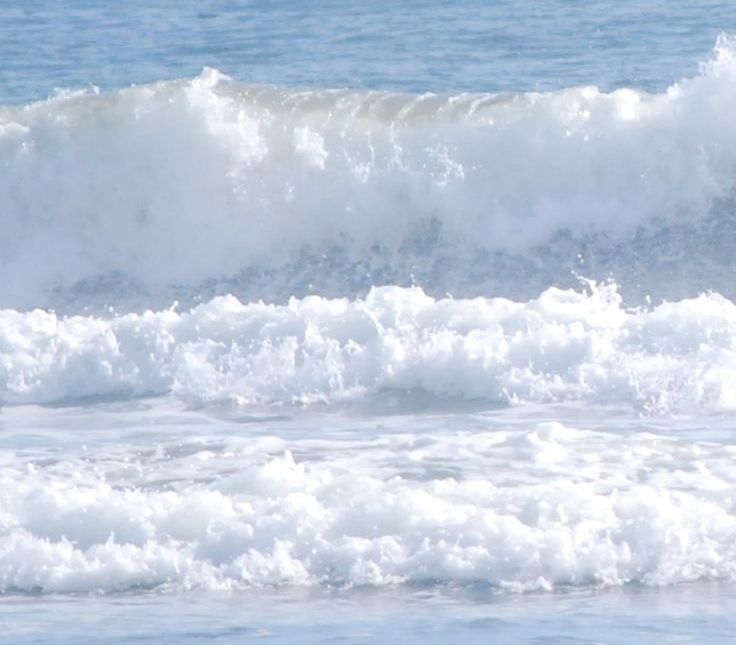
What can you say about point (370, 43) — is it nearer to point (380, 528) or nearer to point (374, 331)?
point (374, 331)

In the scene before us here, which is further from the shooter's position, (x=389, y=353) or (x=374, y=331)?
(x=374, y=331)

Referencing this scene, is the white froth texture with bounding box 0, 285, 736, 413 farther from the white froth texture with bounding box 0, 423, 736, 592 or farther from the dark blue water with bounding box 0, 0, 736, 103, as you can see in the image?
the dark blue water with bounding box 0, 0, 736, 103

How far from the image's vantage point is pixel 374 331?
7859mm

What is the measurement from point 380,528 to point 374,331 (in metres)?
2.68

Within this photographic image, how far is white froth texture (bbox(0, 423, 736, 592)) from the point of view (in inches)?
196

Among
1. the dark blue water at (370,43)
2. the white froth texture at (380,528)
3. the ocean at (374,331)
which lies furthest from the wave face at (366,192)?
the white froth texture at (380,528)

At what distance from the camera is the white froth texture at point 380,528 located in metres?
4.98

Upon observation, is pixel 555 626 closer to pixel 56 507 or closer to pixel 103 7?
pixel 56 507

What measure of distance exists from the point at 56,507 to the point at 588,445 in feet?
6.50

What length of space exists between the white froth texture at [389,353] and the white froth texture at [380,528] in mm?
1419

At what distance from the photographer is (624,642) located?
4.30m

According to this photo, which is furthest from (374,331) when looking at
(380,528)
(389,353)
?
(380,528)

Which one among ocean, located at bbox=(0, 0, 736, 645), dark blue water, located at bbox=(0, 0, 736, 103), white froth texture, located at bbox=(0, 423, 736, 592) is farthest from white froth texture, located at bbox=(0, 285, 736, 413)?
dark blue water, located at bbox=(0, 0, 736, 103)

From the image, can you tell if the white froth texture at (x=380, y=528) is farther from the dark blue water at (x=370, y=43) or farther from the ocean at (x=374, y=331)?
the dark blue water at (x=370, y=43)
